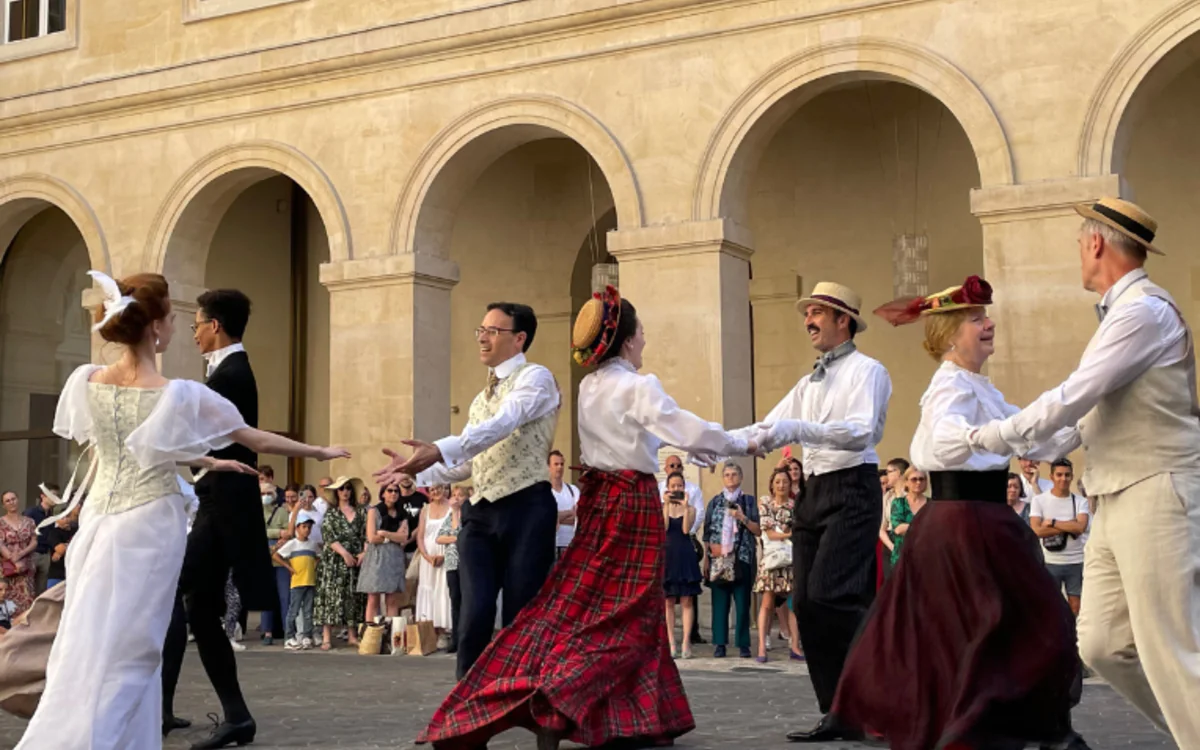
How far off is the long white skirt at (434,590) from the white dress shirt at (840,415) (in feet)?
22.0

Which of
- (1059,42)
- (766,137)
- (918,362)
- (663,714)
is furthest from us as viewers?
(918,362)

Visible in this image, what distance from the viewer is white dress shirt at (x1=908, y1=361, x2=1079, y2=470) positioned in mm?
4867

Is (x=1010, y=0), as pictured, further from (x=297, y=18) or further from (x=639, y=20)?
(x=297, y=18)

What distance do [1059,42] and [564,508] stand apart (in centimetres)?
594

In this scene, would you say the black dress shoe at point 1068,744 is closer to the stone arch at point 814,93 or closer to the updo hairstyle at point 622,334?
the updo hairstyle at point 622,334

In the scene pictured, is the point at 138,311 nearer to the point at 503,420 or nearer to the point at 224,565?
the point at 503,420

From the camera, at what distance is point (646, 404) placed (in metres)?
5.89

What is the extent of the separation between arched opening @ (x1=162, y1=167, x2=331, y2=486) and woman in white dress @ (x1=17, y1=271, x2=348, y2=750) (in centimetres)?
1650

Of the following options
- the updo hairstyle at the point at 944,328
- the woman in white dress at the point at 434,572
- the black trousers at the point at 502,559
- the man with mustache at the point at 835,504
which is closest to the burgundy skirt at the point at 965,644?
the updo hairstyle at the point at 944,328

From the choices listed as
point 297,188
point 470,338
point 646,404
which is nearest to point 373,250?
point 470,338

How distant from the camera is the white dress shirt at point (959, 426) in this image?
4.87 m

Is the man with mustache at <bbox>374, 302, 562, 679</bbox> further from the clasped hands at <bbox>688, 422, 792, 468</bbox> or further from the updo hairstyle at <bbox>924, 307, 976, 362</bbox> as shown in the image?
the updo hairstyle at <bbox>924, 307, 976, 362</bbox>

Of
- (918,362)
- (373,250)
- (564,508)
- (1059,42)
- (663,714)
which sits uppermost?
(1059,42)

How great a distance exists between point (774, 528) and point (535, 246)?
30.3 feet
